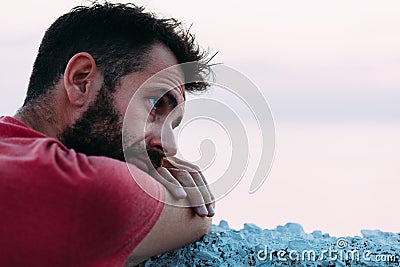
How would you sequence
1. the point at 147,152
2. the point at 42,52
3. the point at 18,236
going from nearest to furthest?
the point at 18,236, the point at 147,152, the point at 42,52

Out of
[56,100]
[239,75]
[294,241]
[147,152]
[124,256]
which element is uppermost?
[239,75]

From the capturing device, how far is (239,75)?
5.96 feet

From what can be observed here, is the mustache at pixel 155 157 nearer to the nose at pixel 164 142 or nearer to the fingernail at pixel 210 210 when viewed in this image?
the nose at pixel 164 142

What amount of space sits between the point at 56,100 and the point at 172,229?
495mm

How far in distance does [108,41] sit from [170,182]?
466mm

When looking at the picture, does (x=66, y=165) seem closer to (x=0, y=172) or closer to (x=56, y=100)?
(x=0, y=172)

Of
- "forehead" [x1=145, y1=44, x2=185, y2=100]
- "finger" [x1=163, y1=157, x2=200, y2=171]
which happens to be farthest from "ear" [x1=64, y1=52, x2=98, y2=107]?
"finger" [x1=163, y1=157, x2=200, y2=171]

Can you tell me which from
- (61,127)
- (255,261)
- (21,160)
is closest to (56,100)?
(61,127)

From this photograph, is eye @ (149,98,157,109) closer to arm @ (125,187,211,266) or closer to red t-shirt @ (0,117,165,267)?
arm @ (125,187,211,266)

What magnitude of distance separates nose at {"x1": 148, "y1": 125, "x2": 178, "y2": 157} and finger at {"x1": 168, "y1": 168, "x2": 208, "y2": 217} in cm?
7

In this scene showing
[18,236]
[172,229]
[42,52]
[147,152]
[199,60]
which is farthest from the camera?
[199,60]

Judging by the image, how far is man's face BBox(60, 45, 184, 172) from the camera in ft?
5.59

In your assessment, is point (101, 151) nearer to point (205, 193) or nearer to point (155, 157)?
point (155, 157)

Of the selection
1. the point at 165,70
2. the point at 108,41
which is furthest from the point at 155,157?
the point at 108,41
